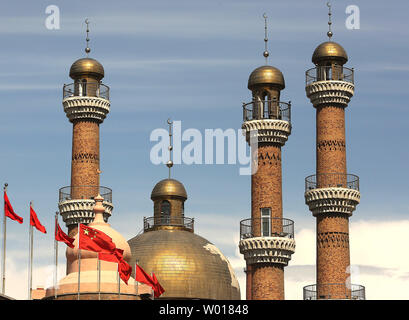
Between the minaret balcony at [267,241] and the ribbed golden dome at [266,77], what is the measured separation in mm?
10070

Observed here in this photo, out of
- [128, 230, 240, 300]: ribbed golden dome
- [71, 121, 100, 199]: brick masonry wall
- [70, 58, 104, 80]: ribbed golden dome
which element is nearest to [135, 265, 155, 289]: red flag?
[128, 230, 240, 300]: ribbed golden dome

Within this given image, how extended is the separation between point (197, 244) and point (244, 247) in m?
5.03

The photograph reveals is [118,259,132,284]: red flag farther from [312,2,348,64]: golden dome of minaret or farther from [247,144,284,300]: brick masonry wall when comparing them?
[312,2,348,64]: golden dome of minaret

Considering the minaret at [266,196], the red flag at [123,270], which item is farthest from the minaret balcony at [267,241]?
the red flag at [123,270]

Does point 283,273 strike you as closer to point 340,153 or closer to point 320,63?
point 340,153

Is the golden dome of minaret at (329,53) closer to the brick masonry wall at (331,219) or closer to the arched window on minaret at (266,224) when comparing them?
the brick masonry wall at (331,219)

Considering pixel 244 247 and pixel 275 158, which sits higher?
pixel 275 158

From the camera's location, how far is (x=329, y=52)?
8012cm

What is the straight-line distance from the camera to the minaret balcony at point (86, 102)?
273 ft

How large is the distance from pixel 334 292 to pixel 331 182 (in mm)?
8019

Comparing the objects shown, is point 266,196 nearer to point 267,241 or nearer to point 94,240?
point 267,241

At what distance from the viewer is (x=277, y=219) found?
78.1 metres

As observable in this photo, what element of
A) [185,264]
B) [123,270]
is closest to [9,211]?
[123,270]
